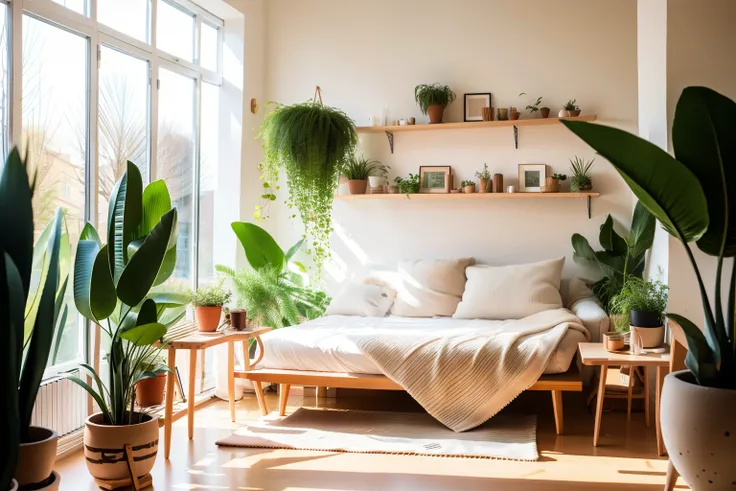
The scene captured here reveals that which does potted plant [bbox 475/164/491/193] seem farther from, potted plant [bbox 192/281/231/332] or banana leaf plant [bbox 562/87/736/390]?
banana leaf plant [bbox 562/87/736/390]

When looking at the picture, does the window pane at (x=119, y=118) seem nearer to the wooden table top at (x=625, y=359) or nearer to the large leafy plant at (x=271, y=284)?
the large leafy plant at (x=271, y=284)

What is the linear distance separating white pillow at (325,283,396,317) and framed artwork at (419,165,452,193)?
0.90 meters

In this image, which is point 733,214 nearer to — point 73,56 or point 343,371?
point 343,371

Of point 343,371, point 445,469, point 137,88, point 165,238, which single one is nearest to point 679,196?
point 445,469

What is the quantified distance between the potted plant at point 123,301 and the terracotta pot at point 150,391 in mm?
448

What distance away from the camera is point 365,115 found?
582 cm

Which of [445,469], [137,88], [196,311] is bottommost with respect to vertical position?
[445,469]

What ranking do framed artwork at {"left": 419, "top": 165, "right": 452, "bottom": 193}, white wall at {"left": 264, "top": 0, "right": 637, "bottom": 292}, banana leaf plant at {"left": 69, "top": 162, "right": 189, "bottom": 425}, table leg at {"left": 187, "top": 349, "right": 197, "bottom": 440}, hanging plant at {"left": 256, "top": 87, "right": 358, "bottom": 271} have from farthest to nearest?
framed artwork at {"left": 419, "top": 165, "right": 452, "bottom": 193} → white wall at {"left": 264, "top": 0, "right": 637, "bottom": 292} → hanging plant at {"left": 256, "top": 87, "right": 358, "bottom": 271} → table leg at {"left": 187, "top": 349, "right": 197, "bottom": 440} → banana leaf plant at {"left": 69, "top": 162, "right": 189, "bottom": 425}

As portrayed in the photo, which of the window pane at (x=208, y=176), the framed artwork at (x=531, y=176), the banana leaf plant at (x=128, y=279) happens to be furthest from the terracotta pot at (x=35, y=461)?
the framed artwork at (x=531, y=176)

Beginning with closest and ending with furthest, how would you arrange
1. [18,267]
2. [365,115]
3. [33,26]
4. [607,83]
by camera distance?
[18,267] → [33,26] → [607,83] → [365,115]

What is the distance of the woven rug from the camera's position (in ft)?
12.3

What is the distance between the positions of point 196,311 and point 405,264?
1.84 m

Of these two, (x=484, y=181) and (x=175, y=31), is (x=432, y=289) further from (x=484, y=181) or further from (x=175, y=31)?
(x=175, y=31)

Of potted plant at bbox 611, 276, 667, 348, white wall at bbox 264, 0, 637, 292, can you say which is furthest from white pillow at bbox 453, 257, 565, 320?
potted plant at bbox 611, 276, 667, 348
